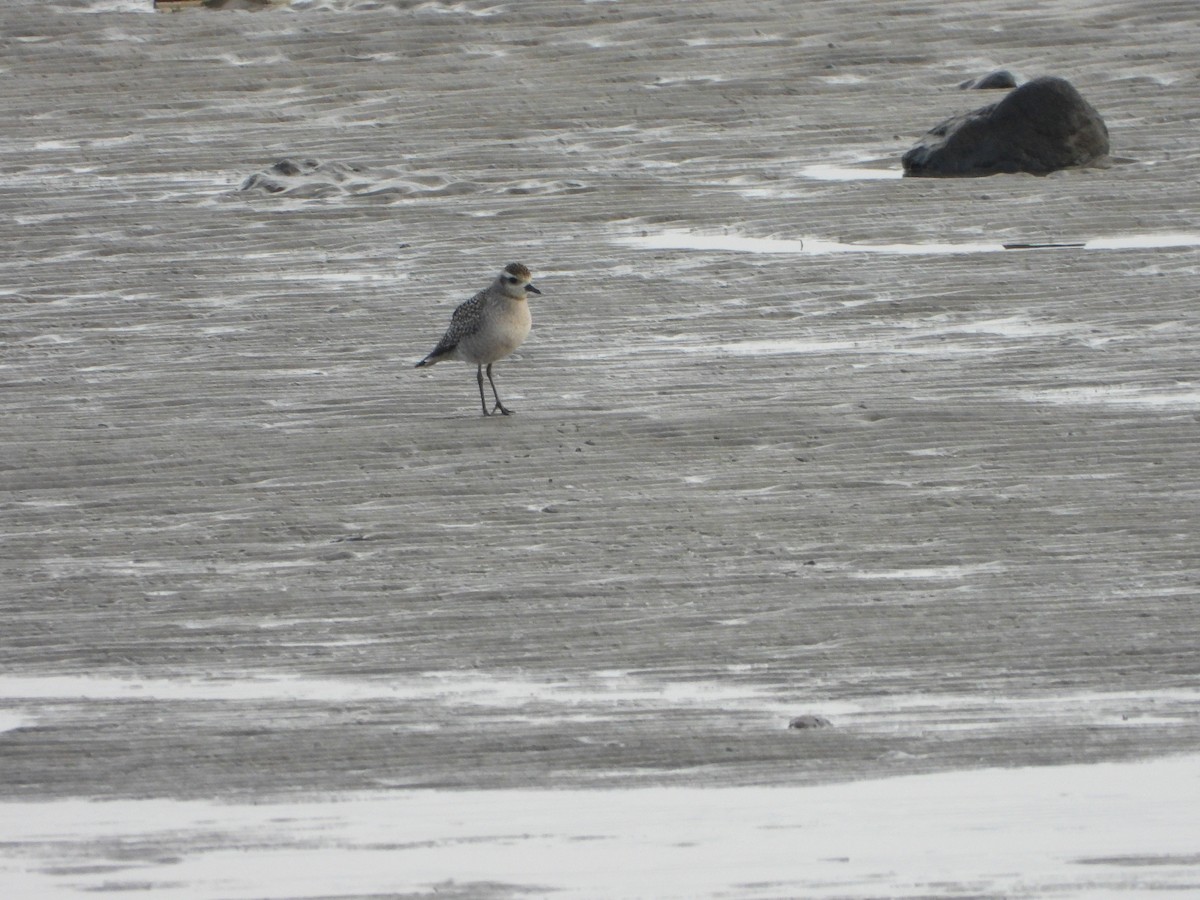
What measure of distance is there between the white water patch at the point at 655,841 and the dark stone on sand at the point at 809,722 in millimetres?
393

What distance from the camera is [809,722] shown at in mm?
6086

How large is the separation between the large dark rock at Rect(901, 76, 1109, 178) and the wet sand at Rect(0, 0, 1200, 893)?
24 centimetres

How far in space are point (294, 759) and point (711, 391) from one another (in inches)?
180

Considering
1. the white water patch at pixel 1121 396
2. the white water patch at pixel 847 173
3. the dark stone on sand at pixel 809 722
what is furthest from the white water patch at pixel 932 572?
the white water patch at pixel 847 173

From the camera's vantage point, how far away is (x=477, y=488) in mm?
8758

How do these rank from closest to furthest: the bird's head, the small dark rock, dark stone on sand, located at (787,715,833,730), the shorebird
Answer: dark stone on sand, located at (787,715,833,730) < the shorebird < the bird's head < the small dark rock

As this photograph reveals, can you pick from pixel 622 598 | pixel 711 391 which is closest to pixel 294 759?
pixel 622 598

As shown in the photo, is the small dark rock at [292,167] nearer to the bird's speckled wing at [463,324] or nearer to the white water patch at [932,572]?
the bird's speckled wing at [463,324]

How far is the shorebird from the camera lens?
10195 millimetres

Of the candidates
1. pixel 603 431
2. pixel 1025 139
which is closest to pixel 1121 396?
pixel 603 431

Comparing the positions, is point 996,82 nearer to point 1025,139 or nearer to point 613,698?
point 1025,139

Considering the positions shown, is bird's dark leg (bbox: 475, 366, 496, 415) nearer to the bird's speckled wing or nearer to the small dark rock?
the bird's speckled wing

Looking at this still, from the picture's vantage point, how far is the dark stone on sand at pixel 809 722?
608 cm

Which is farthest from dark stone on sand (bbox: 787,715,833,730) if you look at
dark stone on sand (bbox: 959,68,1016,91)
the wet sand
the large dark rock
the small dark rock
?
dark stone on sand (bbox: 959,68,1016,91)
